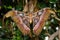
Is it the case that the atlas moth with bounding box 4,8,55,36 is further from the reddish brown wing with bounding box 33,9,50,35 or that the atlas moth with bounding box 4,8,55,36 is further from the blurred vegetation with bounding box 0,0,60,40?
the blurred vegetation with bounding box 0,0,60,40

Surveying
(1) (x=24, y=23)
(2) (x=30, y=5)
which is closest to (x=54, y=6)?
(2) (x=30, y=5)

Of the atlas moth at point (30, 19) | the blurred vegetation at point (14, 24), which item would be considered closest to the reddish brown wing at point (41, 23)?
the atlas moth at point (30, 19)

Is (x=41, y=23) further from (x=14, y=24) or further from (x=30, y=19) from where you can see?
(x=14, y=24)

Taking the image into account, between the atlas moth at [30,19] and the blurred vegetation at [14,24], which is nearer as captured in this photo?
the atlas moth at [30,19]

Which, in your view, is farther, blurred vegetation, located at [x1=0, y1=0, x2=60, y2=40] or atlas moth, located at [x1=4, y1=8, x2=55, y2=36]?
blurred vegetation, located at [x1=0, y1=0, x2=60, y2=40]

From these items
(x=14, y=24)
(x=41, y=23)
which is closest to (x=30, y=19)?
(x=41, y=23)

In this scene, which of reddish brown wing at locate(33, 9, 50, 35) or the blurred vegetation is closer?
reddish brown wing at locate(33, 9, 50, 35)

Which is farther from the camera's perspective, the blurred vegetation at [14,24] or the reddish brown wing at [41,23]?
the blurred vegetation at [14,24]

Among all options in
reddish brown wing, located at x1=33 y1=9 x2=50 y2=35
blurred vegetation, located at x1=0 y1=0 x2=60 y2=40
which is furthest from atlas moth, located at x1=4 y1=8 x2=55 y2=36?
blurred vegetation, located at x1=0 y1=0 x2=60 y2=40

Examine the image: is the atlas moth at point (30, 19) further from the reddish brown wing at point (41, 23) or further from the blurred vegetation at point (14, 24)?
the blurred vegetation at point (14, 24)

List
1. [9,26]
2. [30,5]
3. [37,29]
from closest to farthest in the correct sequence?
1. [37,29]
2. [30,5]
3. [9,26]

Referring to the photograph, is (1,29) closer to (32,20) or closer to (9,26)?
(9,26)
